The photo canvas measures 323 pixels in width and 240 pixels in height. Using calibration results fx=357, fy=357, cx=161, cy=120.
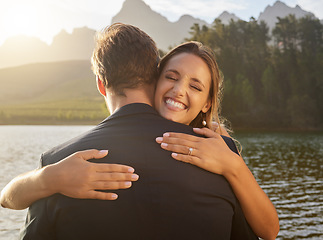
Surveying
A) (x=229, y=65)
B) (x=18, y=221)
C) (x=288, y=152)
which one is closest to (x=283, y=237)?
(x=18, y=221)

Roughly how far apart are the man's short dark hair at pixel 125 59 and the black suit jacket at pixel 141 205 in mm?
298

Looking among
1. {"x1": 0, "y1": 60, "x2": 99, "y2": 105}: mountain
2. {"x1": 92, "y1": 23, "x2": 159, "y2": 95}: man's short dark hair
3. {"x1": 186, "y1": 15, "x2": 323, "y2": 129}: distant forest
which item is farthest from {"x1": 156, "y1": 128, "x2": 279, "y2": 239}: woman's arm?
{"x1": 0, "y1": 60, "x2": 99, "y2": 105}: mountain

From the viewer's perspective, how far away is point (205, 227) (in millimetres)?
1888

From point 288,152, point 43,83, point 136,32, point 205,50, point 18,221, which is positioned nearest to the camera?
point 136,32

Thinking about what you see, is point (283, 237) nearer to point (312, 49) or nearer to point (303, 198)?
point (303, 198)

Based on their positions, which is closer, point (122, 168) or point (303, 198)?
point (122, 168)

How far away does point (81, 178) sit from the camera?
6.23ft

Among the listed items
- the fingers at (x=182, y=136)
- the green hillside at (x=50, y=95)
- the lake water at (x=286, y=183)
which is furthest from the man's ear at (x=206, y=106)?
the green hillside at (x=50, y=95)

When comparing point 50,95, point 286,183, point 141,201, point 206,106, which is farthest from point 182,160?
point 50,95

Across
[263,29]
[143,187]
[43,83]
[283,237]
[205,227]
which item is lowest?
[283,237]

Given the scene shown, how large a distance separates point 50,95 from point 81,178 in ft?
524

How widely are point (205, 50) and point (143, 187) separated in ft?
4.12

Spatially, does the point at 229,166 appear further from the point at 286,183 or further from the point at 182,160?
the point at 286,183

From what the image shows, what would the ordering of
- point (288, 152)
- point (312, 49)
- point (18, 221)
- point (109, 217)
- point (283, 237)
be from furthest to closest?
1. point (312, 49)
2. point (288, 152)
3. point (18, 221)
4. point (283, 237)
5. point (109, 217)
